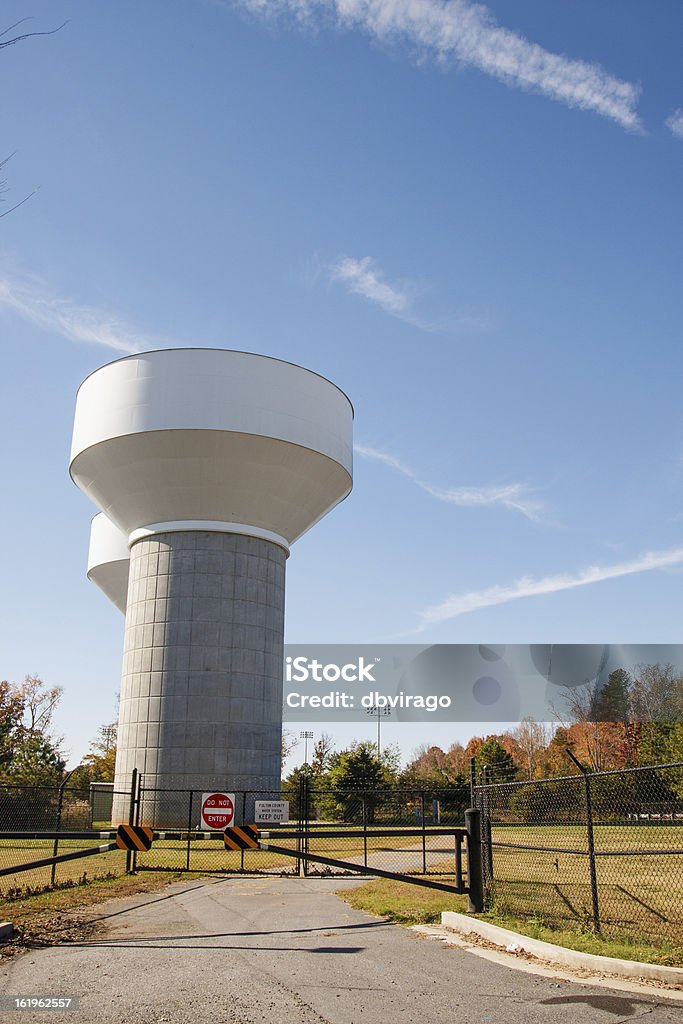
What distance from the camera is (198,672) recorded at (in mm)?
25344

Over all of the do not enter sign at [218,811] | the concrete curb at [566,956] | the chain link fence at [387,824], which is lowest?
the chain link fence at [387,824]

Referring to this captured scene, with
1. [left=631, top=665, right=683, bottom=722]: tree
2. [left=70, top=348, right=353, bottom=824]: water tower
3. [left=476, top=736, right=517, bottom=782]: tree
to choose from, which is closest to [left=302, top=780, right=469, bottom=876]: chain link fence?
[left=70, top=348, right=353, bottom=824]: water tower

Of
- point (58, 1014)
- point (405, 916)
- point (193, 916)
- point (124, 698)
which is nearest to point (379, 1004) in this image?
point (58, 1014)

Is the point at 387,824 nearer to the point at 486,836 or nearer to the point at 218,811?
the point at 218,811

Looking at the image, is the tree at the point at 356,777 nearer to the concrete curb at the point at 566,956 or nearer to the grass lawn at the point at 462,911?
the grass lawn at the point at 462,911

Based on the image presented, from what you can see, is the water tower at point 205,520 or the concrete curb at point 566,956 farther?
the water tower at point 205,520

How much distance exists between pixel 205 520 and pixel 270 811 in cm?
1201

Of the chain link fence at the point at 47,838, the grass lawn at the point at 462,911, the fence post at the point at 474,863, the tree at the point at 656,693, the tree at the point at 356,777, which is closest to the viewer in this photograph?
the grass lawn at the point at 462,911

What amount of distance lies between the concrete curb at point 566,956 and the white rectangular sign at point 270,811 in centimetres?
582

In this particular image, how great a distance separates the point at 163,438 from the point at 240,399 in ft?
8.20

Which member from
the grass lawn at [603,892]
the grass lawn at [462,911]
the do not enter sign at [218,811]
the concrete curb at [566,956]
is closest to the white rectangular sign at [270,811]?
the grass lawn at [462,911]

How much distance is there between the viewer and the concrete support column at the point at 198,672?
981 inches

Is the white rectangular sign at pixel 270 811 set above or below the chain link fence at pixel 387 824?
above

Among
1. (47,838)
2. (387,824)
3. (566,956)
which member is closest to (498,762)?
(387,824)
